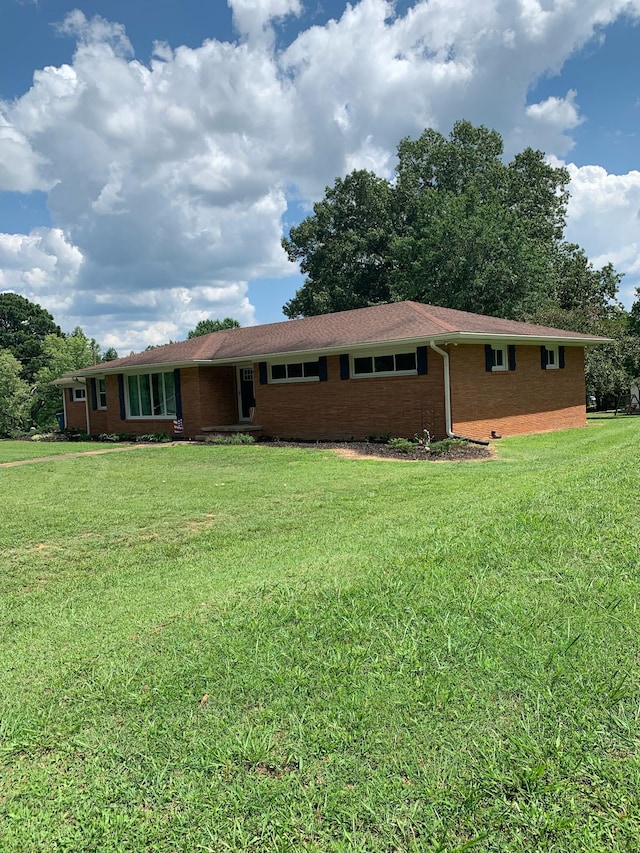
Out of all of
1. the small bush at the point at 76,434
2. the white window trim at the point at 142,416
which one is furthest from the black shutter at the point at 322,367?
the small bush at the point at 76,434

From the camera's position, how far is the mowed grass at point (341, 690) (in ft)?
6.96

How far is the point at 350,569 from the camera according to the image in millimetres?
4422

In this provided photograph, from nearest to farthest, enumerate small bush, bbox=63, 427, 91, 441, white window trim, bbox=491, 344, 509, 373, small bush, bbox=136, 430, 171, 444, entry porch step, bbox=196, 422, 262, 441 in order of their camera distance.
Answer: white window trim, bbox=491, 344, 509, 373, entry porch step, bbox=196, 422, 262, 441, small bush, bbox=136, 430, 171, 444, small bush, bbox=63, 427, 91, 441

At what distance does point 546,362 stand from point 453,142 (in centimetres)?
2496

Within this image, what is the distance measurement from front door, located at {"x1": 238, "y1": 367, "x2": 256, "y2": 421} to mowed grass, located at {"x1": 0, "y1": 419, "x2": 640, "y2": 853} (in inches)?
639

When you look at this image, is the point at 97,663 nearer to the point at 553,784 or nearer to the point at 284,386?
the point at 553,784

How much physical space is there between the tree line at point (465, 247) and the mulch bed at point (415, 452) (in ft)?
52.7

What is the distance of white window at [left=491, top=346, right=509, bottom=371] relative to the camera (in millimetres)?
16938

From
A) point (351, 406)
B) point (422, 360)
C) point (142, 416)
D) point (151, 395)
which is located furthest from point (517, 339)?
point (142, 416)

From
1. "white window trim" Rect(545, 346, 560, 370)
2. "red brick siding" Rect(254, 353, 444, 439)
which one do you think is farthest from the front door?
"white window trim" Rect(545, 346, 560, 370)

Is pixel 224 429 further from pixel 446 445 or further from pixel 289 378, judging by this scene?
pixel 446 445

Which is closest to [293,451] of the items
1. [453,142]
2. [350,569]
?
[350,569]

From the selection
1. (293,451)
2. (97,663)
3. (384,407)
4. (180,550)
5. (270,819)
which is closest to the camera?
(270,819)

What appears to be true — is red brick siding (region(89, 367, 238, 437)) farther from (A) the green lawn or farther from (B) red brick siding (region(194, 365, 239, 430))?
(A) the green lawn
